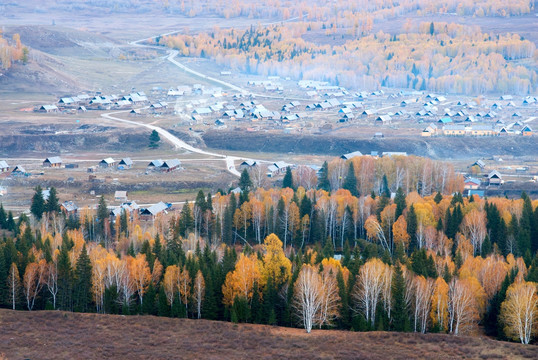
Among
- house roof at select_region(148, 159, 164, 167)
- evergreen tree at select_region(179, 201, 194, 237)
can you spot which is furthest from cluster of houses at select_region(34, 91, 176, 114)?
evergreen tree at select_region(179, 201, 194, 237)

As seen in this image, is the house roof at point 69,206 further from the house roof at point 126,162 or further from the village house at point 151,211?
the house roof at point 126,162

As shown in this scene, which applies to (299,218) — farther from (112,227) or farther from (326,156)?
(326,156)

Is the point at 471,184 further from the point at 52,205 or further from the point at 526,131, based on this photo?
the point at 52,205

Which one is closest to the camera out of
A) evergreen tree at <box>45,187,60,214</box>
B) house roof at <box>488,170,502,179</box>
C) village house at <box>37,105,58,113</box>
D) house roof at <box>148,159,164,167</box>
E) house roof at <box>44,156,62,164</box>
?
evergreen tree at <box>45,187,60,214</box>

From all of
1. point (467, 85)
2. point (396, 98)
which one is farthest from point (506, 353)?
point (467, 85)

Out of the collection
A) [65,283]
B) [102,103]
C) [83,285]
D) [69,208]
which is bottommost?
[83,285]

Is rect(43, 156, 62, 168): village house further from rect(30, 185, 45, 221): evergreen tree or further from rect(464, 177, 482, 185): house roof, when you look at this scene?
rect(464, 177, 482, 185): house roof

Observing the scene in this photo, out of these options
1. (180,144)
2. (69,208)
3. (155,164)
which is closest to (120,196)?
(69,208)

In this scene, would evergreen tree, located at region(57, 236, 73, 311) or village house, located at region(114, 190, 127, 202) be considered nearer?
evergreen tree, located at region(57, 236, 73, 311)
